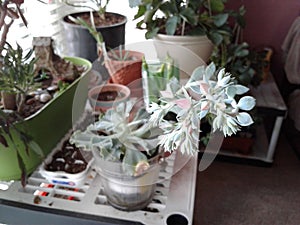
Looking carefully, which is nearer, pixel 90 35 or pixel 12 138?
pixel 12 138

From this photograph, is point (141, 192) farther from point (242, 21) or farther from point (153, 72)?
point (242, 21)

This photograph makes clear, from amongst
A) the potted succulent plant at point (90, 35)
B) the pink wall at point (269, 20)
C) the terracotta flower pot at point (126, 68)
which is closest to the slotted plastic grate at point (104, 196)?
the terracotta flower pot at point (126, 68)

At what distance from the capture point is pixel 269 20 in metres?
1.75

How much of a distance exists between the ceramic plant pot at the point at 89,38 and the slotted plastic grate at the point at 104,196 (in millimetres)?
491

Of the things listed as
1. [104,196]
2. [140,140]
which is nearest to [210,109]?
[140,140]

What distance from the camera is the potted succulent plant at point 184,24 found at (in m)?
1.01

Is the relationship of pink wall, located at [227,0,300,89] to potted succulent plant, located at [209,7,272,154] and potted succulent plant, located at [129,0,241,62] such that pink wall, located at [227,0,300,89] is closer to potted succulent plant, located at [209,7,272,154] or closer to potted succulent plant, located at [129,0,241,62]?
potted succulent plant, located at [209,7,272,154]

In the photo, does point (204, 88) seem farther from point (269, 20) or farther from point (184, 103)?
point (269, 20)

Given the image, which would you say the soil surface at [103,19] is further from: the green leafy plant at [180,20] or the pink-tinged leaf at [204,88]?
the pink-tinged leaf at [204,88]

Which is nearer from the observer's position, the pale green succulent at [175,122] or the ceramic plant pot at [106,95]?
the pale green succulent at [175,122]

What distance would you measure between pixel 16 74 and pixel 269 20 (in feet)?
5.15

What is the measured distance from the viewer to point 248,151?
5.37ft

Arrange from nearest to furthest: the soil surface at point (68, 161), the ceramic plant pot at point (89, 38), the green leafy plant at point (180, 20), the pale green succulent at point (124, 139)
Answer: the pale green succulent at point (124, 139)
the soil surface at point (68, 161)
the ceramic plant pot at point (89, 38)
the green leafy plant at point (180, 20)

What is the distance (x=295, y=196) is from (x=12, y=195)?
4.34ft
